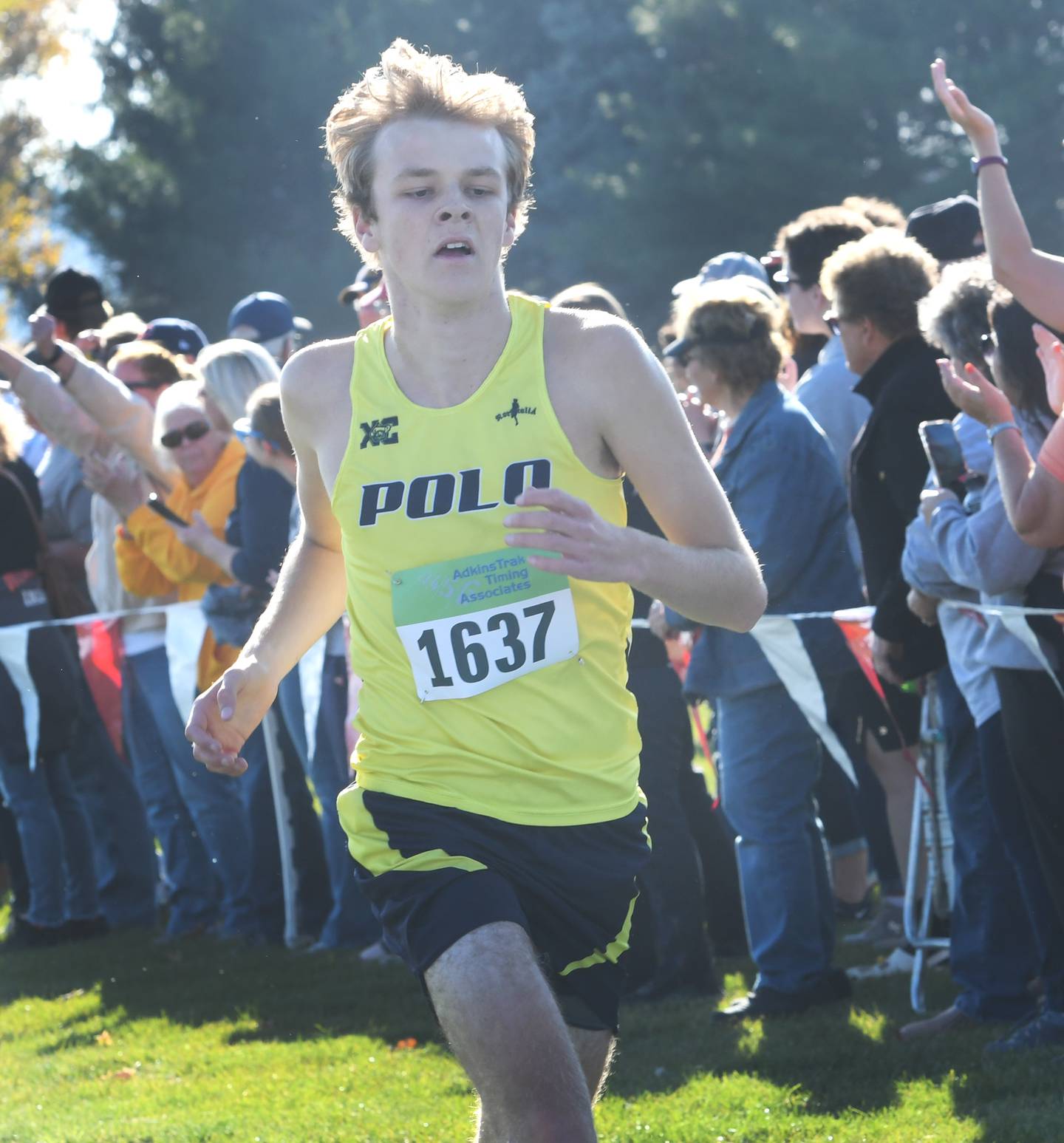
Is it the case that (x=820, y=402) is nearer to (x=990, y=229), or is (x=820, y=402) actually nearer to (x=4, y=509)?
(x=990, y=229)

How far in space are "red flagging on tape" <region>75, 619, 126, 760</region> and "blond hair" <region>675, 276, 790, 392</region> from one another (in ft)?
11.4

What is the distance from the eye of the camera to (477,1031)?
2.97 m

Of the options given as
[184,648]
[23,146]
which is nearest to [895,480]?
[184,648]

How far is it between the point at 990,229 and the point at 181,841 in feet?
16.8

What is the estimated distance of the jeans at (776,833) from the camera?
580 cm

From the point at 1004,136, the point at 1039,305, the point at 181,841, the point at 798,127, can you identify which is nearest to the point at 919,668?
the point at 1039,305

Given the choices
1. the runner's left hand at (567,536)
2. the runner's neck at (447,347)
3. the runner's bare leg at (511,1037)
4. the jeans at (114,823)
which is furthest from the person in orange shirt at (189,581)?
the runner's left hand at (567,536)

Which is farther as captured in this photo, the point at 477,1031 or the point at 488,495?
the point at 488,495

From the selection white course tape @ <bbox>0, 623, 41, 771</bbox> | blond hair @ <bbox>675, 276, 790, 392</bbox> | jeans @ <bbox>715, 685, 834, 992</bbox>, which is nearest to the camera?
jeans @ <bbox>715, 685, 834, 992</bbox>

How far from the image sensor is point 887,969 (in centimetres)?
632

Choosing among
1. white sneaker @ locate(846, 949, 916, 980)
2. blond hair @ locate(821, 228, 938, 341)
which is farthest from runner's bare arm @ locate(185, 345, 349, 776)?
white sneaker @ locate(846, 949, 916, 980)

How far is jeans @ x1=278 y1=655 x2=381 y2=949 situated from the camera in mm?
7500

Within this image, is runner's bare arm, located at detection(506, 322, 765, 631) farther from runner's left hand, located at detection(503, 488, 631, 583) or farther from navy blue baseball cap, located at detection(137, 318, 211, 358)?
navy blue baseball cap, located at detection(137, 318, 211, 358)

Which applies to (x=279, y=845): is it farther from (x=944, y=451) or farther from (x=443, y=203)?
(x=443, y=203)
